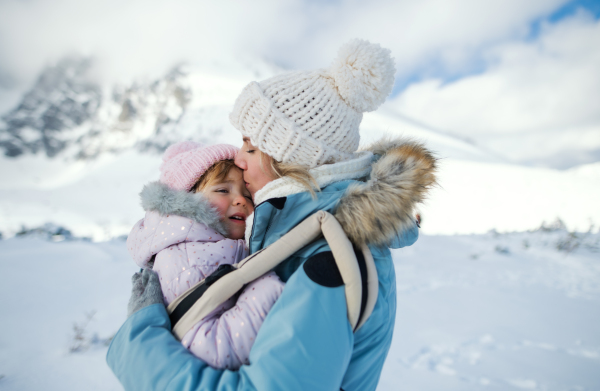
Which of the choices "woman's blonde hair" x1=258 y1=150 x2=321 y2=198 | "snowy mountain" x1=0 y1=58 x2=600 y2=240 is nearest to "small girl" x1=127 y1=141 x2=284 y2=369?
"woman's blonde hair" x1=258 y1=150 x2=321 y2=198

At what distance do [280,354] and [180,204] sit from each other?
2.70ft

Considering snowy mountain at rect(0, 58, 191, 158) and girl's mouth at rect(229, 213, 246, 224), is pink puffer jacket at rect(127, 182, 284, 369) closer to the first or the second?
girl's mouth at rect(229, 213, 246, 224)

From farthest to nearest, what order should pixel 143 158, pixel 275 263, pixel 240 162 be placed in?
pixel 143 158
pixel 240 162
pixel 275 263

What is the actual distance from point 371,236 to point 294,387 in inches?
18.9

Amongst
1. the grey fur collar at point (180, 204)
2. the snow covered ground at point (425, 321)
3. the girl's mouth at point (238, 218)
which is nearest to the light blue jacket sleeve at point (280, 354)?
the grey fur collar at point (180, 204)

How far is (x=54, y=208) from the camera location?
51.3ft

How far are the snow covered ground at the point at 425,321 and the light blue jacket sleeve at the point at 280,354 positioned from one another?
1.44 metres

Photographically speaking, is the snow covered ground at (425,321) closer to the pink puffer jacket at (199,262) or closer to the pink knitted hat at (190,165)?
the pink puffer jacket at (199,262)

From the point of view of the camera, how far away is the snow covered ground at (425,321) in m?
2.15

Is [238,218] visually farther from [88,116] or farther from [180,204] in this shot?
[88,116]

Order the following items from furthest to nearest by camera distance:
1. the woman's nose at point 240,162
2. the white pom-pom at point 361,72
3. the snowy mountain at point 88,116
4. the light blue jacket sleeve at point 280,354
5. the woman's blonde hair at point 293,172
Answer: the snowy mountain at point 88,116, the woman's nose at point 240,162, the white pom-pom at point 361,72, the woman's blonde hair at point 293,172, the light blue jacket sleeve at point 280,354

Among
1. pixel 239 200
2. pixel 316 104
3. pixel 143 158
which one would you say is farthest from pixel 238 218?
pixel 143 158

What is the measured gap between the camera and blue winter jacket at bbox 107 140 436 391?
0.79 meters

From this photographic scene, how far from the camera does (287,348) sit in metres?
0.79
